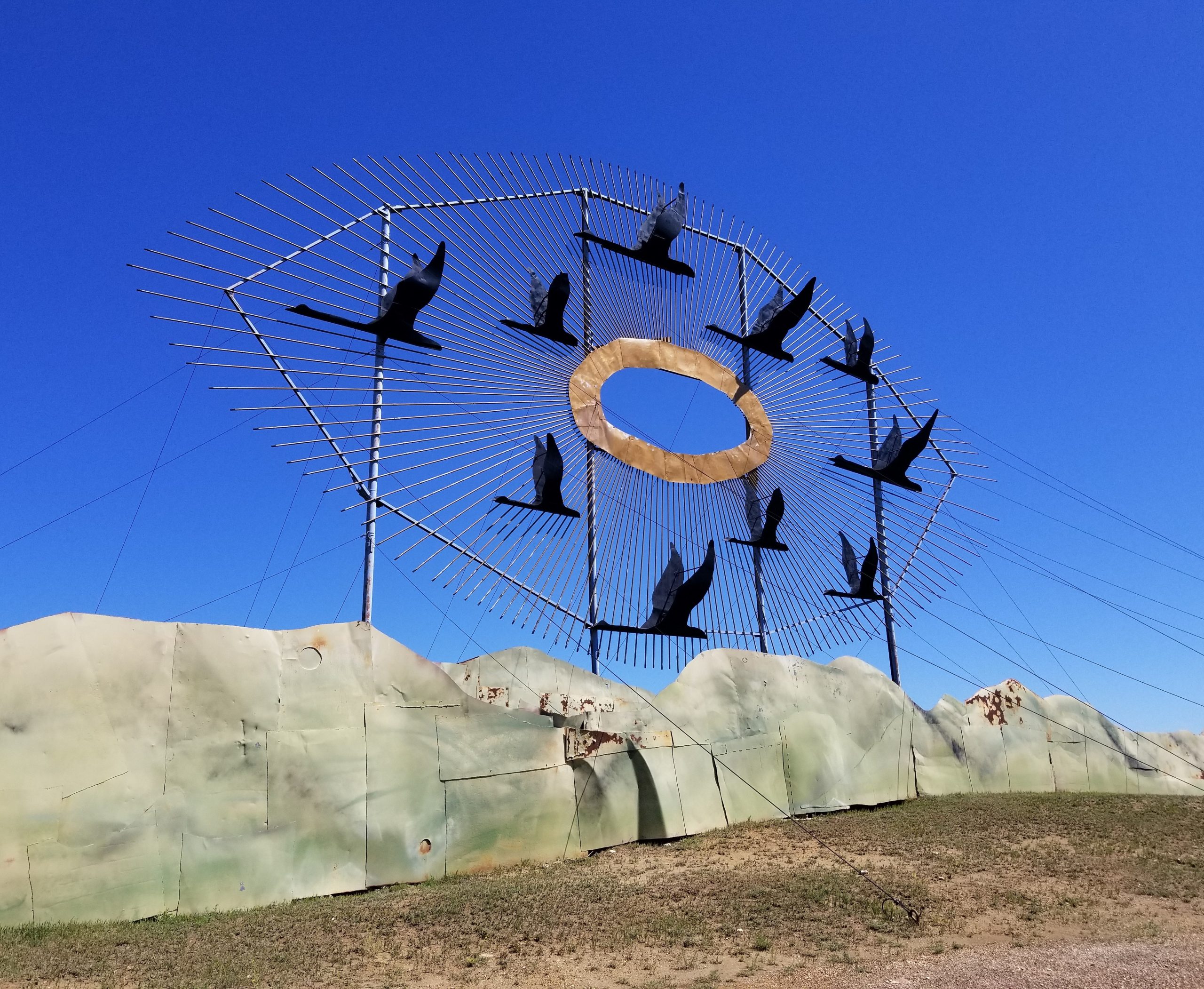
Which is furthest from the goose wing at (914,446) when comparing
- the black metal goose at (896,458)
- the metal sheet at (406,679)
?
the metal sheet at (406,679)

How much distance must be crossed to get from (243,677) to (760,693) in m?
6.39

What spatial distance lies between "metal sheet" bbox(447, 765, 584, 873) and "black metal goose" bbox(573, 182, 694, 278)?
670 centimetres

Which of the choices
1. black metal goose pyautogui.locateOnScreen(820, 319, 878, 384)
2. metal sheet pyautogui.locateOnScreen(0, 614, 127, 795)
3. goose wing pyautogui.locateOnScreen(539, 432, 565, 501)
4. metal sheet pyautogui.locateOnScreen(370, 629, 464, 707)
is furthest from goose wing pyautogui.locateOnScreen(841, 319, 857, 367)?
metal sheet pyautogui.locateOnScreen(0, 614, 127, 795)

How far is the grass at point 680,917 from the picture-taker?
6.32m

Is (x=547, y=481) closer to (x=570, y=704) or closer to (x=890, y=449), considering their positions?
(x=570, y=704)

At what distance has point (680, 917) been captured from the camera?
7605 millimetres

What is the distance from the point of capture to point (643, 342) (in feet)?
42.0

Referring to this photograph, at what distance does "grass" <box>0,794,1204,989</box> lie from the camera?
6324mm

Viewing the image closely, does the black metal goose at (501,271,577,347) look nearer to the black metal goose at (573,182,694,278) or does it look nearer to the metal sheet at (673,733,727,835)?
the black metal goose at (573,182,694,278)

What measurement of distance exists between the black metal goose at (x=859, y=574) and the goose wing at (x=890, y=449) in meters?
1.33

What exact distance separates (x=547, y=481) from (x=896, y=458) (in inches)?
245

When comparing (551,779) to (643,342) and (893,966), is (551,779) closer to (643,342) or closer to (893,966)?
(893,966)

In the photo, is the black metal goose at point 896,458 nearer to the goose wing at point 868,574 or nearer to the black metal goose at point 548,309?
the goose wing at point 868,574

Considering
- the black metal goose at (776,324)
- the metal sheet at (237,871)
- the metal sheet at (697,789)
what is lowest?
the metal sheet at (237,871)
